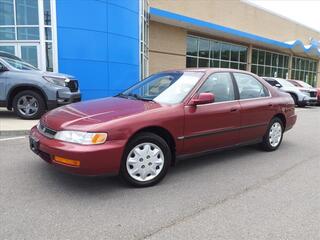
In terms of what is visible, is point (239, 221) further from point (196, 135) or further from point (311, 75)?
point (311, 75)

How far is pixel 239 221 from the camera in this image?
3.27 meters

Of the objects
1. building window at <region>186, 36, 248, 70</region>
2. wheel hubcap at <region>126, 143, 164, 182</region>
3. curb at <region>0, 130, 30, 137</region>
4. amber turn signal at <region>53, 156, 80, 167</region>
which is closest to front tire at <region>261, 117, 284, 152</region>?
wheel hubcap at <region>126, 143, 164, 182</region>

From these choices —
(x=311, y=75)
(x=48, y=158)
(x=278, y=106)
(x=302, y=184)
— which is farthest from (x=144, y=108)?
(x=311, y=75)

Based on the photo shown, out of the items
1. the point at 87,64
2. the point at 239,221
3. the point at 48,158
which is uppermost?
the point at 87,64

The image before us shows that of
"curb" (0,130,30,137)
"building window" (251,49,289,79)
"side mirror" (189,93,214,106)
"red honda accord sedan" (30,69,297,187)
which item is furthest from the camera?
"building window" (251,49,289,79)

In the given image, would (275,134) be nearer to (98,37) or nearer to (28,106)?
(28,106)

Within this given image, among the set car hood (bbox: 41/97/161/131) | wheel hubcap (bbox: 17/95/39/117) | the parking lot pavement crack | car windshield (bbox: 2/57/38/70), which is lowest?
the parking lot pavement crack

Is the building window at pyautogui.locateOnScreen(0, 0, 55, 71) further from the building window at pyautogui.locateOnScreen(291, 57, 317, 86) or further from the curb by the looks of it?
the building window at pyautogui.locateOnScreen(291, 57, 317, 86)

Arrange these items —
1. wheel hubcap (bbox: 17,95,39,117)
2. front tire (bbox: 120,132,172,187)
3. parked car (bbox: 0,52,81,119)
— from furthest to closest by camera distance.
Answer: wheel hubcap (bbox: 17,95,39,117)
parked car (bbox: 0,52,81,119)
front tire (bbox: 120,132,172,187)

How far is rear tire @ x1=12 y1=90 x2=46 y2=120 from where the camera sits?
8672mm

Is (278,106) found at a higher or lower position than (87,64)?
lower

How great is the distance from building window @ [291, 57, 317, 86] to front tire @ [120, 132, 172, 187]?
3318 cm

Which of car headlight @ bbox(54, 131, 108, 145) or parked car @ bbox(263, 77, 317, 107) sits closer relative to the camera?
car headlight @ bbox(54, 131, 108, 145)

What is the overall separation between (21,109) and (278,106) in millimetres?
6550
